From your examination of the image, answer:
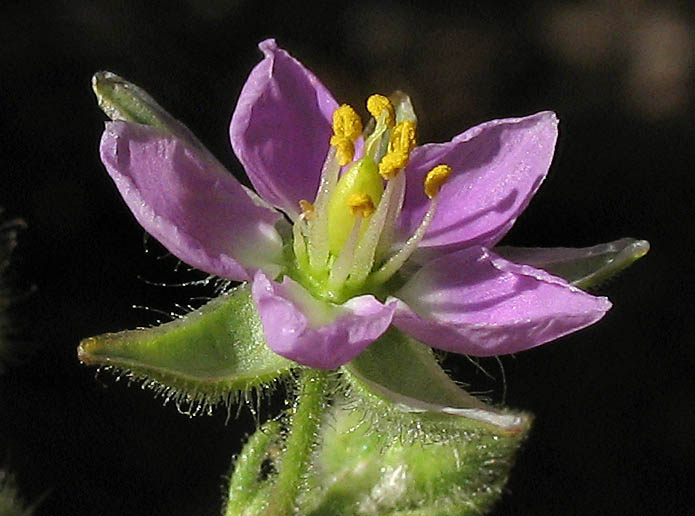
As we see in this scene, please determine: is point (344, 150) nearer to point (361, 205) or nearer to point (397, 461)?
point (361, 205)

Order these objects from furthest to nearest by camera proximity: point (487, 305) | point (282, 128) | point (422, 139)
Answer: point (422, 139) → point (282, 128) → point (487, 305)

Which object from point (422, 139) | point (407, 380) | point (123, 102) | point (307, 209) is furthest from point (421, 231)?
point (422, 139)

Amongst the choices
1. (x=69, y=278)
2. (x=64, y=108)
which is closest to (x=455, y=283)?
(x=69, y=278)

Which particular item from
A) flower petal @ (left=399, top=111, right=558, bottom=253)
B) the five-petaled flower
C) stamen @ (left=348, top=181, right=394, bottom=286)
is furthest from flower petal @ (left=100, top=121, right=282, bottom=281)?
flower petal @ (left=399, top=111, right=558, bottom=253)

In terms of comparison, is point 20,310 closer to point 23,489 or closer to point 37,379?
point 37,379

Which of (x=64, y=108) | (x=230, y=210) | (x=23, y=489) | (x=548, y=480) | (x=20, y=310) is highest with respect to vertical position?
(x=230, y=210)

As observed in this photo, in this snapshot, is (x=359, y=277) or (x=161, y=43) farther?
(x=161, y=43)

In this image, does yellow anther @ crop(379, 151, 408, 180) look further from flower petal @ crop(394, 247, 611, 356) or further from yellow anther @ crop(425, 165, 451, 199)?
flower petal @ crop(394, 247, 611, 356)
